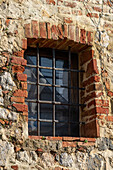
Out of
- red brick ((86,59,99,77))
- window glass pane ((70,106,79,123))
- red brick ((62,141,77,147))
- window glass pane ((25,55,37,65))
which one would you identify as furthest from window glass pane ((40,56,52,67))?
red brick ((62,141,77,147))

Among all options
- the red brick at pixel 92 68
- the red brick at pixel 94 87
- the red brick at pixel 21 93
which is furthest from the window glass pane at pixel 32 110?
the red brick at pixel 92 68

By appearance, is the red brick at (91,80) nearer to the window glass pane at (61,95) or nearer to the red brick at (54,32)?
the window glass pane at (61,95)

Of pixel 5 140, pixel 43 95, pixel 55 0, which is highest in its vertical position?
pixel 55 0

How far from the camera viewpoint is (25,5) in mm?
5539

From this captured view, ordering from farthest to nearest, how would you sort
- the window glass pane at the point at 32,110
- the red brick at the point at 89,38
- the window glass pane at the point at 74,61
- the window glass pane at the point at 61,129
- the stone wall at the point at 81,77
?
the window glass pane at the point at 74,61, the red brick at the point at 89,38, the window glass pane at the point at 61,129, the window glass pane at the point at 32,110, the stone wall at the point at 81,77

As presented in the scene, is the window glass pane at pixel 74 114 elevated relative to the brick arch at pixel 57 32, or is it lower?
lower

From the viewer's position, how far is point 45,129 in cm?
541

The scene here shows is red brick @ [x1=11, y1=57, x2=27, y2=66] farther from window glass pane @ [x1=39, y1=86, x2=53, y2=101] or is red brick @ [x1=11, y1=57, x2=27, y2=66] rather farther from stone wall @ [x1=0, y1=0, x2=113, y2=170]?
window glass pane @ [x1=39, y1=86, x2=53, y2=101]

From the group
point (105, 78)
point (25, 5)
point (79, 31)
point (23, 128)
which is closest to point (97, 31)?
point (79, 31)

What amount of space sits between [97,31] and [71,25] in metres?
0.44

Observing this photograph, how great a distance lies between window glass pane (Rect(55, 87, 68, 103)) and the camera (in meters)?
5.61

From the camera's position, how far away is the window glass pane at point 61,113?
5.54 m

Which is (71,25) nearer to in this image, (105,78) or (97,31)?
(97,31)

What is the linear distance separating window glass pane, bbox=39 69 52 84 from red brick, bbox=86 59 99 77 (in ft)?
1.84
